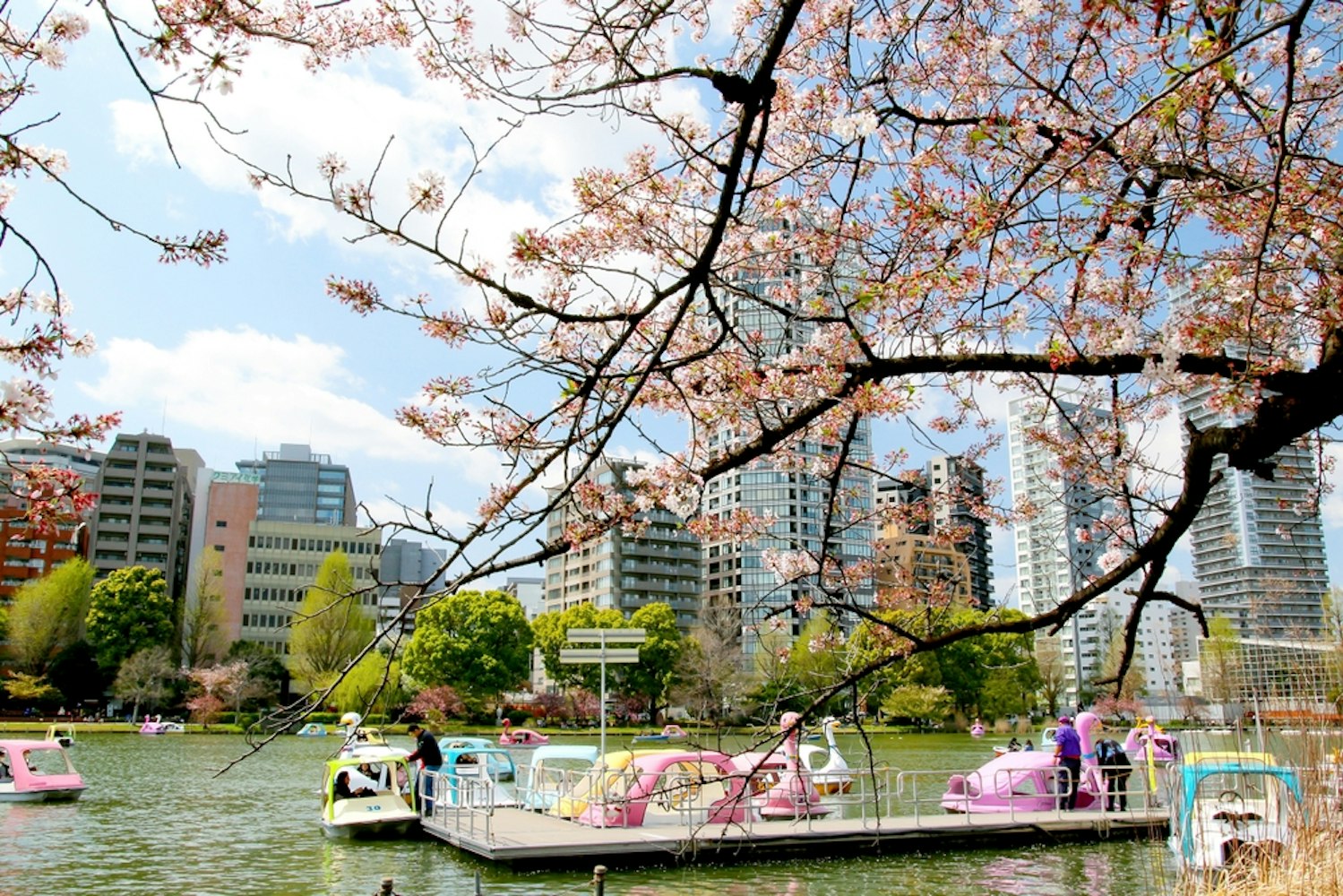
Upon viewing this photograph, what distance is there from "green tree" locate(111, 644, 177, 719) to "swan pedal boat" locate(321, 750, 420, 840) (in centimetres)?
4840

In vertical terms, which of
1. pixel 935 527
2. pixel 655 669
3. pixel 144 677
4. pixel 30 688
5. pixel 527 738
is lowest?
pixel 527 738

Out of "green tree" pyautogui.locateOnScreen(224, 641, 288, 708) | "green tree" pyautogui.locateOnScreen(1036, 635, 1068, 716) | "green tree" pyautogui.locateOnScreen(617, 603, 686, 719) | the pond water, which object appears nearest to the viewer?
the pond water

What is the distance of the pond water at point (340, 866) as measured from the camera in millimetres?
11930

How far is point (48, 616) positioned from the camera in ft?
198

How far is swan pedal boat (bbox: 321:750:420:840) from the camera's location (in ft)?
51.9

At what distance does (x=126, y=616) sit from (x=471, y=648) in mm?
21131

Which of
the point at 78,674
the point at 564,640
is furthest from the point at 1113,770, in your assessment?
the point at 78,674

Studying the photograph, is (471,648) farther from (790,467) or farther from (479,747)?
(790,467)

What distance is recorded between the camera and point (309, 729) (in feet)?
184

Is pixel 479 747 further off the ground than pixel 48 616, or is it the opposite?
pixel 48 616

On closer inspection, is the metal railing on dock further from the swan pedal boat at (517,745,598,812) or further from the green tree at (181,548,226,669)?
the green tree at (181,548,226,669)

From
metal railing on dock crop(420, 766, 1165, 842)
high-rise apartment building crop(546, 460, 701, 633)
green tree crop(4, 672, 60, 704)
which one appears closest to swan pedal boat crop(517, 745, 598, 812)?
metal railing on dock crop(420, 766, 1165, 842)

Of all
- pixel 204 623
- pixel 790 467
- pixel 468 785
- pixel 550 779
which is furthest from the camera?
pixel 204 623

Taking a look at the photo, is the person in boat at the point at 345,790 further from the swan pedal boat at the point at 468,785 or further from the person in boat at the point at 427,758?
the swan pedal boat at the point at 468,785
